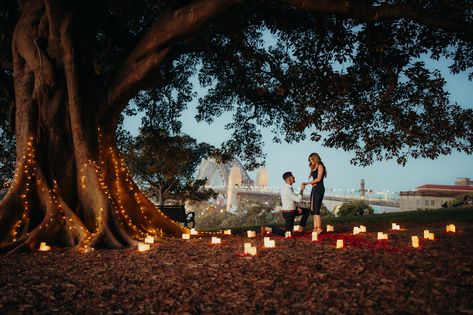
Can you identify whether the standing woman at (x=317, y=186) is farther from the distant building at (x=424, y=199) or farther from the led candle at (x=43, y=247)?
the distant building at (x=424, y=199)

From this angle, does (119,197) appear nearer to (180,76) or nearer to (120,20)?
(120,20)

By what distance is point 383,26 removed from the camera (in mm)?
9219

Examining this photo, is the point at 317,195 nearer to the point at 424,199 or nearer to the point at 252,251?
the point at 252,251

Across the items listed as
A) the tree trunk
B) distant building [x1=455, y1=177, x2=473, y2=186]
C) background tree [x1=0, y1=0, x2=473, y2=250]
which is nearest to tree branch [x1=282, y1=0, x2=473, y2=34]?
background tree [x1=0, y1=0, x2=473, y2=250]

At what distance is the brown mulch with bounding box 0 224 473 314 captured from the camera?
11.7 ft

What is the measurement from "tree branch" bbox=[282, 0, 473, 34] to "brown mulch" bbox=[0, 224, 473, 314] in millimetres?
3504

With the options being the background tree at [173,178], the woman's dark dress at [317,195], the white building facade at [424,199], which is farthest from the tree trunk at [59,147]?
the white building facade at [424,199]

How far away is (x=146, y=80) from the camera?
8602mm

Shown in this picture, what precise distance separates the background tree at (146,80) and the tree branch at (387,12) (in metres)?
0.02

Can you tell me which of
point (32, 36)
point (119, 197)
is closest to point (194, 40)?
point (32, 36)

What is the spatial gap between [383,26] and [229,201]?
71014 mm

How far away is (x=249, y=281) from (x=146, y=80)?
563cm

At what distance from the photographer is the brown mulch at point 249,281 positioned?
358 centimetres

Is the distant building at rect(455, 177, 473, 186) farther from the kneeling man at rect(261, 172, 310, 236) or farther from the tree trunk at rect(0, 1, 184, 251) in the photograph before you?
the tree trunk at rect(0, 1, 184, 251)
